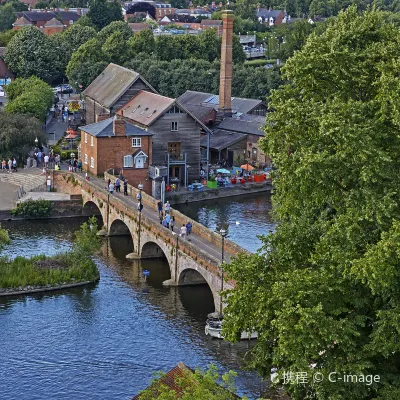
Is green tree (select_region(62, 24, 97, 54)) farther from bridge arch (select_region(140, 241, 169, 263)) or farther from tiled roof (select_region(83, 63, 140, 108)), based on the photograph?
bridge arch (select_region(140, 241, 169, 263))

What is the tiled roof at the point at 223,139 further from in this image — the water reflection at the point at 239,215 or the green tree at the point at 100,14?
the green tree at the point at 100,14

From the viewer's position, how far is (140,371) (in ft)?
121

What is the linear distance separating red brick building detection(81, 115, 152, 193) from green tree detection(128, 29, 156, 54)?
4862cm

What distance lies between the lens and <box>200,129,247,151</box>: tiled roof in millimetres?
79938

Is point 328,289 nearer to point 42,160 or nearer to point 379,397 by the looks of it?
point 379,397

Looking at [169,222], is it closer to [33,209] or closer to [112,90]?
[33,209]

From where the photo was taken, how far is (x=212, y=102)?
8881cm

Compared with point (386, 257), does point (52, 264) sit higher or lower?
lower

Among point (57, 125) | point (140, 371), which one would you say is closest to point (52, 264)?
point (140, 371)

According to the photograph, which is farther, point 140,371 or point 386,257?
point 140,371

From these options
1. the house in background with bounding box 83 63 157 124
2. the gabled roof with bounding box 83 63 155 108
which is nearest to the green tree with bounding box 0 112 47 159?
the house in background with bounding box 83 63 157 124

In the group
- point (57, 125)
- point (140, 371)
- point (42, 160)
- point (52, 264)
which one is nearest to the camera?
point (140, 371)

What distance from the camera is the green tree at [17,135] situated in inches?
2847

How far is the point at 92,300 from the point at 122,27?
80416mm
